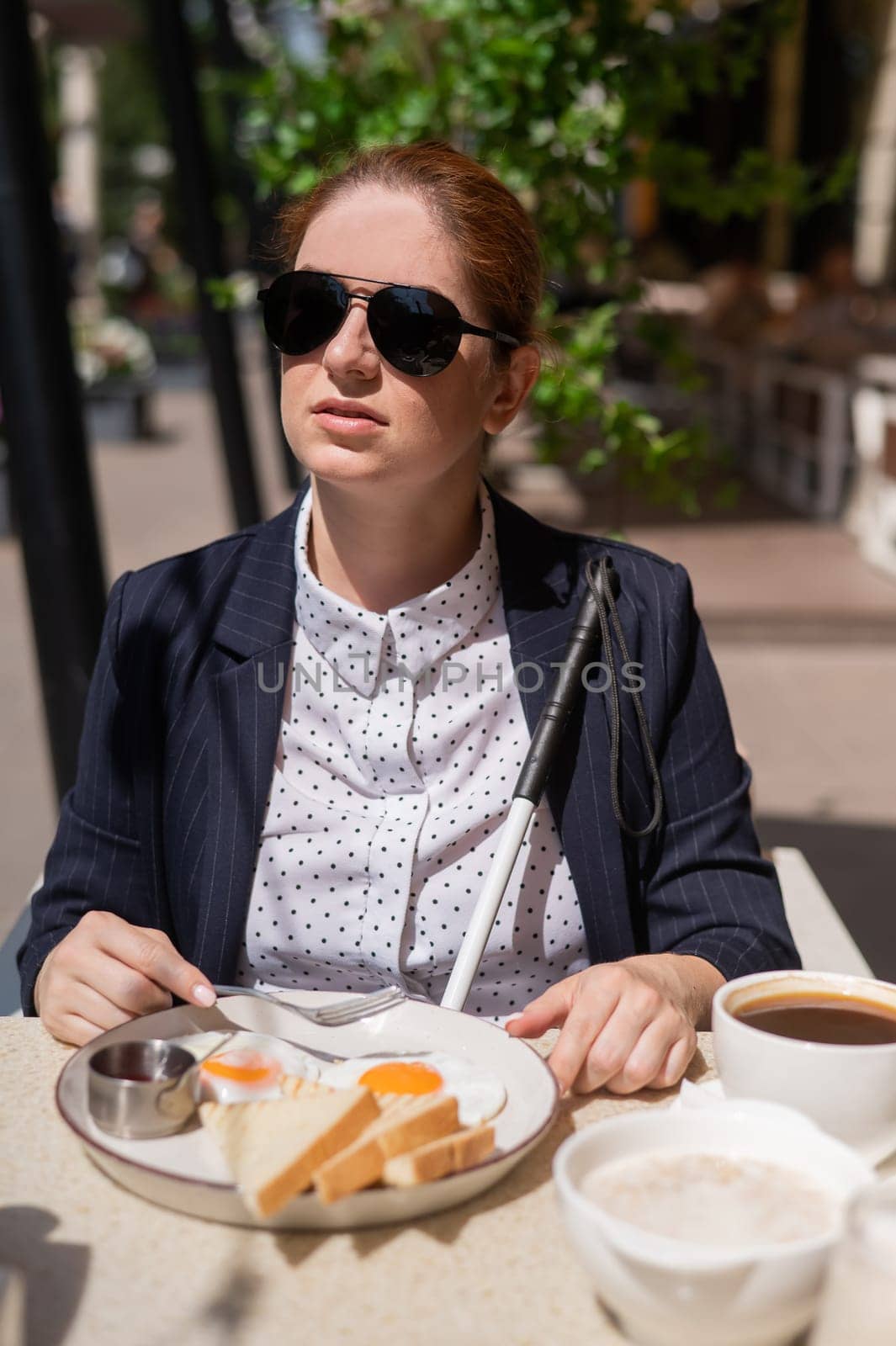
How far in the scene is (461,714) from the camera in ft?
6.96

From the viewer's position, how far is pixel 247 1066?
145 centimetres

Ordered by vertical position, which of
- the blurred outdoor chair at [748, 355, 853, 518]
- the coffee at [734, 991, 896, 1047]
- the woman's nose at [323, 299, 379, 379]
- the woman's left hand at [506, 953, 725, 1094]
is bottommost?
the blurred outdoor chair at [748, 355, 853, 518]

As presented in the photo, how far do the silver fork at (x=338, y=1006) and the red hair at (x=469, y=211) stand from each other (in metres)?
0.98

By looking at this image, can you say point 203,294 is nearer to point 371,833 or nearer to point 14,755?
point 14,755

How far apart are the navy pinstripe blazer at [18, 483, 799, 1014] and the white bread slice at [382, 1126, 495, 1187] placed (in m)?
0.73

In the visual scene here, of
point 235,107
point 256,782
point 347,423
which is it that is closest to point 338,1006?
point 256,782

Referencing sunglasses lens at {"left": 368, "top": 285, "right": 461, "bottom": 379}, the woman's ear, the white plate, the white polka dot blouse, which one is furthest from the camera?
the woman's ear

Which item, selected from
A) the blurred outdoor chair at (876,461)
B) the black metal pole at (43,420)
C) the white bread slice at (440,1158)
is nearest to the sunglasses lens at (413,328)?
the white bread slice at (440,1158)

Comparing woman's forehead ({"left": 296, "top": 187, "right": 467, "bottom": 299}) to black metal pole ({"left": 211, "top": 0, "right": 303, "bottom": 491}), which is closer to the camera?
woman's forehead ({"left": 296, "top": 187, "right": 467, "bottom": 299})

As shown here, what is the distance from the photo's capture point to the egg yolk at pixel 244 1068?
1436mm

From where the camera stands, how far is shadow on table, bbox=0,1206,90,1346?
3.79 ft

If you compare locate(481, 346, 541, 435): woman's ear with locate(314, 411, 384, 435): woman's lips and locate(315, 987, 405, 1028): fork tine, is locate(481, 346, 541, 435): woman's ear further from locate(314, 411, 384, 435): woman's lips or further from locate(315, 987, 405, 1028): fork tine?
locate(315, 987, 405, 1028): fork tine

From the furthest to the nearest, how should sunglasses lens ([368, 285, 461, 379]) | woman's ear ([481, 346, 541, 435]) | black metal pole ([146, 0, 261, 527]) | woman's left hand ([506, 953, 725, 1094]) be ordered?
black metal pole ([146, 0, 261, 527]), woman's ear ([481, 346, 541, 435]), sunglasses lens ([368, 285, 461, 379]), woman's left hand ([506, 953, 725, 1094])

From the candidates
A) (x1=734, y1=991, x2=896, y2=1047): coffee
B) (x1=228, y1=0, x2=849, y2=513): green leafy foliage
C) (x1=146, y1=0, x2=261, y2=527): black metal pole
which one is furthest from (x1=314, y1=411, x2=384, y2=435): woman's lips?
(x1=146, y1=0, x2=261, y2=527): black metal pole
